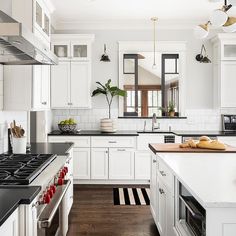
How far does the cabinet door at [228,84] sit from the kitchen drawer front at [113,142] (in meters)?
1.68

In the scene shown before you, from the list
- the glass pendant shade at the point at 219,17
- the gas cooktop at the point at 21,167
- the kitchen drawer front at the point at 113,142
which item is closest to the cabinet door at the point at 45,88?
the gas cooktop at the point at 21,167

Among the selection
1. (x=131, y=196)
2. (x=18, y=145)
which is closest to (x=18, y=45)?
(x=18, y=145)

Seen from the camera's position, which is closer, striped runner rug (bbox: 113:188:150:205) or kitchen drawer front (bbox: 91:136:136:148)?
striped runner rug (bbox: 113:188:150:205)

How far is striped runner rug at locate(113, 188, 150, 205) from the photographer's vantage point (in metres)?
4.57

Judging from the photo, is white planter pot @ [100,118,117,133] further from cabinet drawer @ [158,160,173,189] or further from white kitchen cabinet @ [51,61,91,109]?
cabinet drawer @ [158,160,173,189]

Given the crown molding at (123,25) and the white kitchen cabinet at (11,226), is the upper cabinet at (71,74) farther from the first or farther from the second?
the white kitchen cabinet at (11,226)

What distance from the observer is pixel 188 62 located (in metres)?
6.00

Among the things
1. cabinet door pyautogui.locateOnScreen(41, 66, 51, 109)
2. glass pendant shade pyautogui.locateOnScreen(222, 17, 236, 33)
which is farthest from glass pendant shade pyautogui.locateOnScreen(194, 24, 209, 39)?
cabinet door pyautogui.locateOnScreen(41, 66, 51, 109)

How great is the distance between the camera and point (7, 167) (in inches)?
93.4

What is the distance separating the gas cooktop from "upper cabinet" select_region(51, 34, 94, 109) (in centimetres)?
277

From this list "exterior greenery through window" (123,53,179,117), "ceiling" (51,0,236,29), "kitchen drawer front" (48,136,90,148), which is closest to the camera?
"ceiling" (51,0,236,29)

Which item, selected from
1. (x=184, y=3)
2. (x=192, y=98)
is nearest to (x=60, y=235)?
(x=184, y=3)

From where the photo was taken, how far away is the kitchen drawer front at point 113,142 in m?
5.36

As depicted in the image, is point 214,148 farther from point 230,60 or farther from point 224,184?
point 230,60
